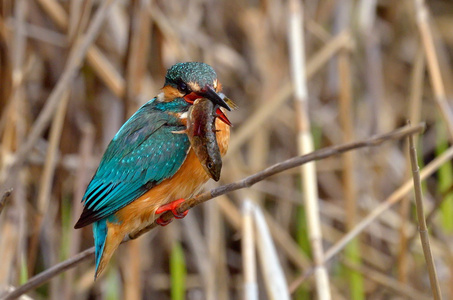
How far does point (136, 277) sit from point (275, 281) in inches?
23.6

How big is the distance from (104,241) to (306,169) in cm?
85

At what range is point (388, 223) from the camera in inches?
126

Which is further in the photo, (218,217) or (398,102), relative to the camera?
(398,102)

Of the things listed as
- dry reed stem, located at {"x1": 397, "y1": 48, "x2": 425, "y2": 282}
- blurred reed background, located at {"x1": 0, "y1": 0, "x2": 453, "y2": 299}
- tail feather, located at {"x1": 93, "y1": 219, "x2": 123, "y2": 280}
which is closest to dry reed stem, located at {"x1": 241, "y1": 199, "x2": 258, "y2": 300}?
blurred reed background, located at {"x1": 0, "y1": 0, "x2": 453, "y2": 299}

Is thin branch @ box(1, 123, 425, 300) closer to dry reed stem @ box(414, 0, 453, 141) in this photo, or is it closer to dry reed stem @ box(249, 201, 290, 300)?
dry reed stem @ box(249, 201, 290, 300)

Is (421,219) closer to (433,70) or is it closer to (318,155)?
(318,155)

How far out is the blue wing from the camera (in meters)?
1.75

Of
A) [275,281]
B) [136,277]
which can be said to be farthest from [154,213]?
[136,277]

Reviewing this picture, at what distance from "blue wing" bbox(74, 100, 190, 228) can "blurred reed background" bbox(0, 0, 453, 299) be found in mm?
410

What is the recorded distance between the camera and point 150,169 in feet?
5.87

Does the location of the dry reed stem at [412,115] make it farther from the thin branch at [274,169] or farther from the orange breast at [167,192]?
the thin branch at [274,169]

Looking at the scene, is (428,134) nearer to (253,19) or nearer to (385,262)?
(385,262)

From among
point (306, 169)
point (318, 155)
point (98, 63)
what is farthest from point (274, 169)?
point (98, 63)

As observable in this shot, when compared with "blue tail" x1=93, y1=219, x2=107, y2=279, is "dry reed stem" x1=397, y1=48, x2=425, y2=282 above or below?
above
